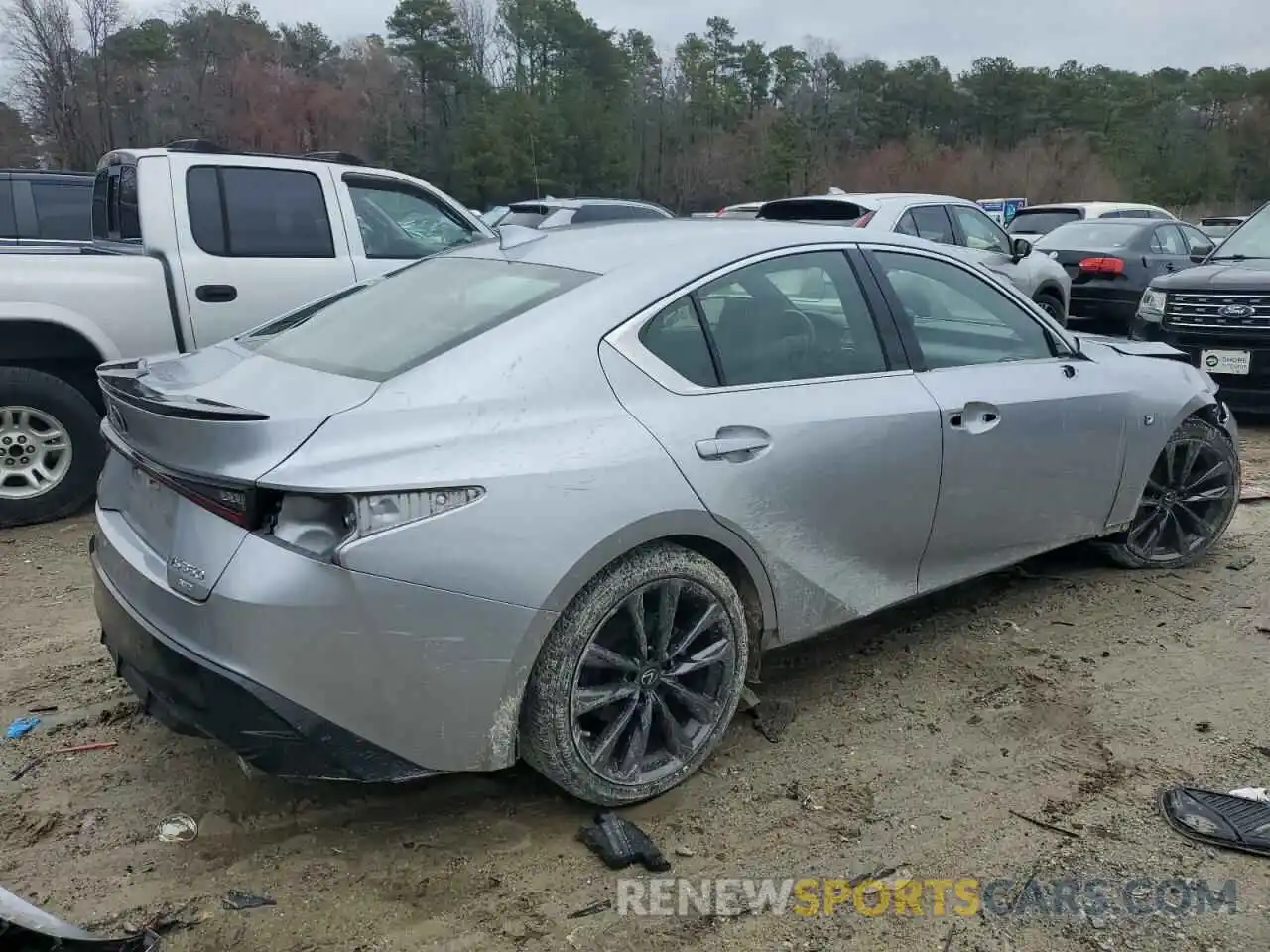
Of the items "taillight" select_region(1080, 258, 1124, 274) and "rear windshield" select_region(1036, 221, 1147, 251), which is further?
"rear windshield" select_region(1036, 221, 1147, 251)

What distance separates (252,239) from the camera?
5.82 meters

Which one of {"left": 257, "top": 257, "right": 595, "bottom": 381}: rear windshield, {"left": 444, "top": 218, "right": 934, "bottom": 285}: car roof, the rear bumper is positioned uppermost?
{"left": 444, "top": 218, "right": 934, "bottom": 285}: car roof

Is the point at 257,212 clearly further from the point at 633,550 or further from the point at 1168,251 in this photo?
the point at 1168,251

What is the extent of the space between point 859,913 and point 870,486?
1.29 meters

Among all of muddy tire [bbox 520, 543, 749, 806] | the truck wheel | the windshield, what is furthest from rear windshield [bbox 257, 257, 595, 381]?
the windshield

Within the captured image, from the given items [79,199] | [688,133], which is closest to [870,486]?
[79,199]

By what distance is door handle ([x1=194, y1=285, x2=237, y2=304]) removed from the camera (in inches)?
218

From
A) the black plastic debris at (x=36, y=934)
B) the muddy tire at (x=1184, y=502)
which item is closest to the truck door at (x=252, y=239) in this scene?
the black plastic debris at (x=36, y=934)

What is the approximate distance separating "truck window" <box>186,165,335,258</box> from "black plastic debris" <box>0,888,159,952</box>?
4.43 metres

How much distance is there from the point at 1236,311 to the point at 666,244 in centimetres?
614

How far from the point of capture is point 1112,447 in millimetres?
4105

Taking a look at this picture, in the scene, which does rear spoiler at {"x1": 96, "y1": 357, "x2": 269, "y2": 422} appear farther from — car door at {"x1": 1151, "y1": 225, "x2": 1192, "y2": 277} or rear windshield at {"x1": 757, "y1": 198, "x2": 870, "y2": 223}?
car door at {"x1": 1151, "y1": 225, "x2": 1192, "y2": 277}

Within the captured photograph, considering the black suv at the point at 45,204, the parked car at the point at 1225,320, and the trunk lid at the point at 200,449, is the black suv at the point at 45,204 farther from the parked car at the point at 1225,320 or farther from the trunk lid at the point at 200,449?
the parked car at the point at 1225,320

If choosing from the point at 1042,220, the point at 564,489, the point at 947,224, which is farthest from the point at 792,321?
the point at 1042,220
